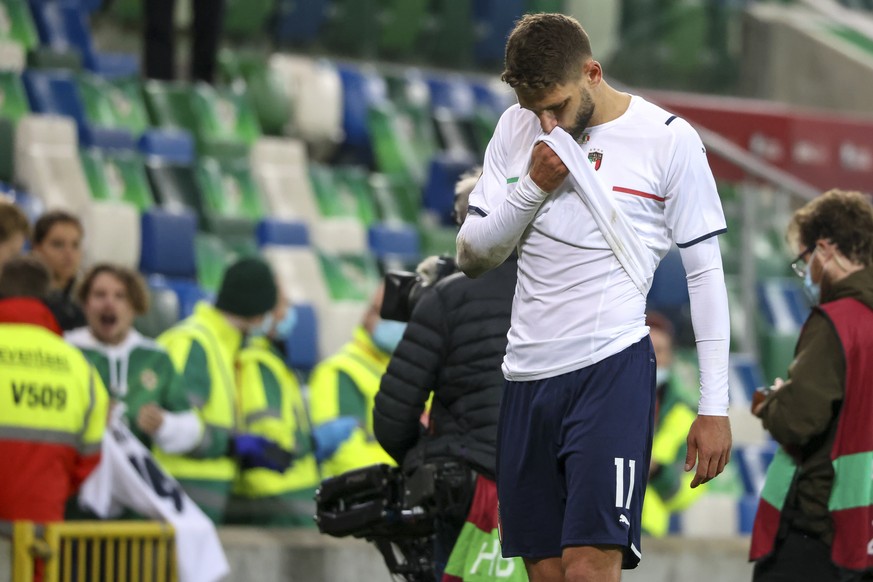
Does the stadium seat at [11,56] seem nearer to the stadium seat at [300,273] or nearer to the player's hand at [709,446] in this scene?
the stadium seat at [300,273]

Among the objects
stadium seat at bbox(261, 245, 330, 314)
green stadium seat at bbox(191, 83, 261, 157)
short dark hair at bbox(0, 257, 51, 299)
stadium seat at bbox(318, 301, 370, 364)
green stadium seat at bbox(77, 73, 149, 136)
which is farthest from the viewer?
green stadium seat at bbox(191, 83, 261, 157)

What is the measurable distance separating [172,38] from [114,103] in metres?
0.63

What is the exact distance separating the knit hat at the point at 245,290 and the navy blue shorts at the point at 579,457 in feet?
10.9

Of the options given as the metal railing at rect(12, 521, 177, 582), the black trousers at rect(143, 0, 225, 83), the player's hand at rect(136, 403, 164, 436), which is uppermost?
the black trousers at rect(143, 0, 225, 83)

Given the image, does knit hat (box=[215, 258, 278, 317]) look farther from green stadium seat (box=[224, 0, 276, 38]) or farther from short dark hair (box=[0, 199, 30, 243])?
green stadium seat (box=[224, 0, 276, 38])

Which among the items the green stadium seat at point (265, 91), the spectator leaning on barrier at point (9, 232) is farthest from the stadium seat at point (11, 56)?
the spectator leaning on barrier at point (9, 232)

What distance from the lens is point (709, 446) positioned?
4191mm

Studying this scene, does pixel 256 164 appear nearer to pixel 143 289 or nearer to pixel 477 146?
pixel 477 146

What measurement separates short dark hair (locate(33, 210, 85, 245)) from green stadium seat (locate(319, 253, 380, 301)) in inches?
99.4


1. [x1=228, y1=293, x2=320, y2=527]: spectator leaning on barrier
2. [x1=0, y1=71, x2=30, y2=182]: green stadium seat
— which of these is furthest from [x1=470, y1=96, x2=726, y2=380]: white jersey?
[x1=0, y1=71, x2=30, y2=182]: green stadium seat

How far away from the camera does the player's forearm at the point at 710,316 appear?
425cm

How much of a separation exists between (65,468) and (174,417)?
700 millimetres

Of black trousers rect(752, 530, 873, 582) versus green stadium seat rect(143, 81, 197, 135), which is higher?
green stadium seat rect(143, 81, 197, 135)

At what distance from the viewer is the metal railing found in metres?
6.11
